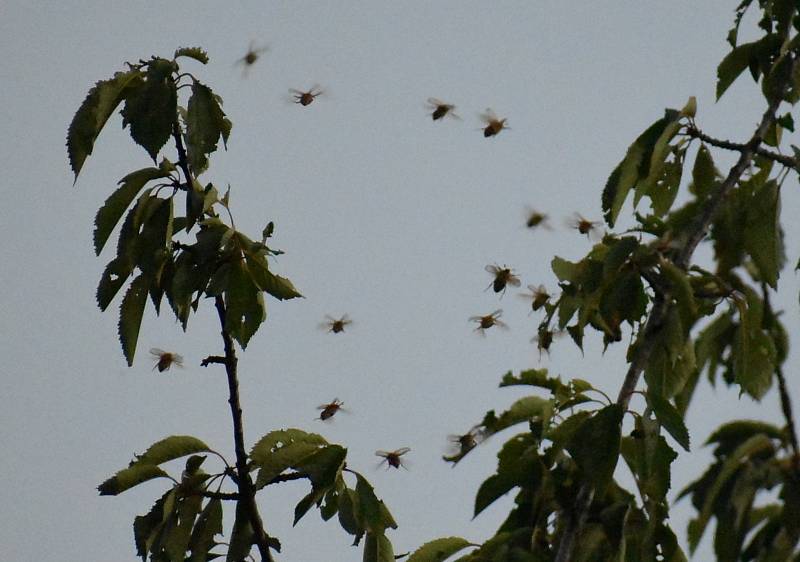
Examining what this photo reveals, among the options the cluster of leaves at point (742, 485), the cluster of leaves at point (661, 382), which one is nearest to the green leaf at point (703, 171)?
the cluster of leaves at point (661, 382)

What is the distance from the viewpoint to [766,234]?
5043 millimetres

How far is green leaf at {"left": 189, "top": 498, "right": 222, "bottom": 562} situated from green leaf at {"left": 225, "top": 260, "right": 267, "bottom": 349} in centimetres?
66

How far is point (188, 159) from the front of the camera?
4992 millimetres

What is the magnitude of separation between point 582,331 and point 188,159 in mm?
1317

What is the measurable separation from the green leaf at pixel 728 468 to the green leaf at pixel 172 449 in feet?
5.47

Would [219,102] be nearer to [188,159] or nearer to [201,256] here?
[188,159]

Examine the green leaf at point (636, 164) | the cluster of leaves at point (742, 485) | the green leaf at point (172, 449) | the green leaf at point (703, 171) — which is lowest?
the cluster of leaves at point (742, 485)

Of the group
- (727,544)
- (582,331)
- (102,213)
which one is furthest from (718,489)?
(102,213)

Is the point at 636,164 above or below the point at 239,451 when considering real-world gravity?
above

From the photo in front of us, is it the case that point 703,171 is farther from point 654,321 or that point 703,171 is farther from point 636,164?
point 654,321

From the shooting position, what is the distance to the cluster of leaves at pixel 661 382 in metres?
4.70

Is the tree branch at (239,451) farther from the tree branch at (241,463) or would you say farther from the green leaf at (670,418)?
the green leaf at (670,418)

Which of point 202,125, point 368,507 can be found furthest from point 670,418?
point 202,125

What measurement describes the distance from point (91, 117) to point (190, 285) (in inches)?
24.8
